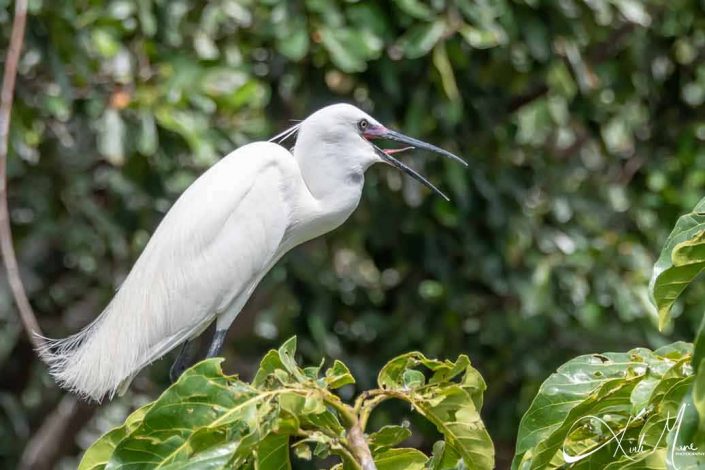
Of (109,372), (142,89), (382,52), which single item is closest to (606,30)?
(382,52)

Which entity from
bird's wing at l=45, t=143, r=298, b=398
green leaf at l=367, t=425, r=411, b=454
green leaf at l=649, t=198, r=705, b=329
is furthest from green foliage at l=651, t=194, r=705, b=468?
bird's wing at l=45, t=143, r=298, b=398

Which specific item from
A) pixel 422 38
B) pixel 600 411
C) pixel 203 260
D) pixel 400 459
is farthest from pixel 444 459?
pixel 422 38

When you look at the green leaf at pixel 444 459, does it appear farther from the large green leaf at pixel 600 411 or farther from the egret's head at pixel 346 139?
the egret's head at pixel 346 139

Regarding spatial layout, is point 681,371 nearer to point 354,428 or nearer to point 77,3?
point 354,428

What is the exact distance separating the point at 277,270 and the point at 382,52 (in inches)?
26.8

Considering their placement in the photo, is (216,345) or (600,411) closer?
(600,411)

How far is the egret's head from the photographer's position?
2.34m

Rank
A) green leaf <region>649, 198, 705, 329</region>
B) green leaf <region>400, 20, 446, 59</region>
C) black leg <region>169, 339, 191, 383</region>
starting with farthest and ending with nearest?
green leaf <region>400, 20, 446, 59</region>
black leg <region>169, 339, 191, 383</region>
green leaf <region>649, 198, 705, 329</region>

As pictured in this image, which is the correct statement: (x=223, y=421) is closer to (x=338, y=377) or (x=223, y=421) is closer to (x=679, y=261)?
(x=338, y=377)

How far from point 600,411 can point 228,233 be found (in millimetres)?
1120

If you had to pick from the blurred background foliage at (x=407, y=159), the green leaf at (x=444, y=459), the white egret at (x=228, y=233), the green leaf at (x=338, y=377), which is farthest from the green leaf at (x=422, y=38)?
the green leaf at (x=338, y=377)

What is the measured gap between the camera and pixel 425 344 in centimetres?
374

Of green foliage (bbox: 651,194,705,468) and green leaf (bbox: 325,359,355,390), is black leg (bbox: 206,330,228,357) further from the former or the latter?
green foliage (bbox: 651,194,705,468)

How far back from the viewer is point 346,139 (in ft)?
7.69
